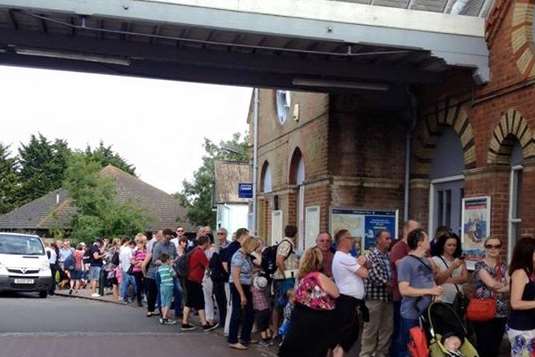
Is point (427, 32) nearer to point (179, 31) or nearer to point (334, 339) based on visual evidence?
point (179, 31)

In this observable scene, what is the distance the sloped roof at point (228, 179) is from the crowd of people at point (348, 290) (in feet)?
115

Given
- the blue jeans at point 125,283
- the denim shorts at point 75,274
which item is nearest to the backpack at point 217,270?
the blue jeans at point 125,283

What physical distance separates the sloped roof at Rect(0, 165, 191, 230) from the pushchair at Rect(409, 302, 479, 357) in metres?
52.2

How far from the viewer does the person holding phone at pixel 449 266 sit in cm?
868

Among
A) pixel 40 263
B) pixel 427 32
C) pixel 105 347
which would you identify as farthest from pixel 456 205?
pixel 40 263

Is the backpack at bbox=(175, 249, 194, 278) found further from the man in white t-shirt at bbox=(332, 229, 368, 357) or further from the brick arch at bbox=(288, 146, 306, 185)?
the man in white t-shirt at bbox=(332, 229, 368, 357)

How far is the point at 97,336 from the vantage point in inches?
497

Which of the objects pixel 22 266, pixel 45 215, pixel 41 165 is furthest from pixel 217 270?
pixel 41 165

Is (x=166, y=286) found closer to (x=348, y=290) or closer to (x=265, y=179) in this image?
(x=348, y=290)

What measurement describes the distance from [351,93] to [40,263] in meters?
11.5

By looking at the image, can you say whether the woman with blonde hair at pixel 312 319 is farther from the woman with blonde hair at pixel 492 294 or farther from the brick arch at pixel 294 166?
the brick arch at pixel 294 166

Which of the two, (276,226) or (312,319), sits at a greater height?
(276,226)

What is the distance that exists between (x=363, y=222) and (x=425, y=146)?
5.93 feet

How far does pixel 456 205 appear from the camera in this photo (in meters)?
13.1
